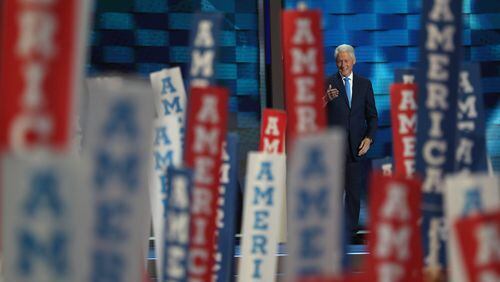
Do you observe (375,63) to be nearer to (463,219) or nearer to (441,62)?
(441,62)

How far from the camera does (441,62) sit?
9.59ft

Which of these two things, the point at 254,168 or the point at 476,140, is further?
the point at 254,168

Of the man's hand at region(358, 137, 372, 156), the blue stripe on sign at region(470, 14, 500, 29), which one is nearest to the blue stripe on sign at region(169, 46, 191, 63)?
the man's hand at region(358, 137, 372, 156)

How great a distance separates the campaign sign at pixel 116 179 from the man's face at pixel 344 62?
5583 mm

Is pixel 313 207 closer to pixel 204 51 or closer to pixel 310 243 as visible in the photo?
pixel 310 243

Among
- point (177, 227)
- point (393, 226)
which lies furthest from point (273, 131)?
point (393, 226)

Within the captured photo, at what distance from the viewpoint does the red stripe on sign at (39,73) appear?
1.90 meters

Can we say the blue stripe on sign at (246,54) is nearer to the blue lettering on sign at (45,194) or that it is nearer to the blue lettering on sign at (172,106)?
the blue lettering on sign at (172,106)

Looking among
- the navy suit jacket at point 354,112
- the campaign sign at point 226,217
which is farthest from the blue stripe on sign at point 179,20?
the campaign sign at point 226,217

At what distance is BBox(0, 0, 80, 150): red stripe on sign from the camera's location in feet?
6.23

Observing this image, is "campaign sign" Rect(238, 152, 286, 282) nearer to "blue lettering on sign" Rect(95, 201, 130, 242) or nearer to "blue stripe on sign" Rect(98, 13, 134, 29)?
"blue lettering on sign" Rect(95, 201, 130, 242)

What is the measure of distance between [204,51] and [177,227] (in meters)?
0.50

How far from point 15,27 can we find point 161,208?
1.60 metres

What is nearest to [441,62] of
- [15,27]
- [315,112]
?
[315,112]
